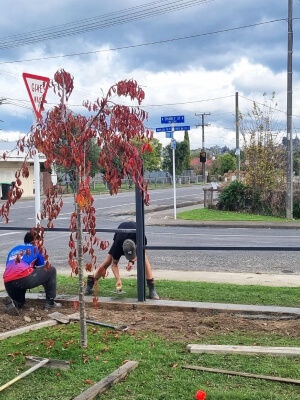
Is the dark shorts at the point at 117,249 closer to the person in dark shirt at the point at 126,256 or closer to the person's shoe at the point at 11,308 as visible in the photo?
the person in dark shirt at the point at 126,256

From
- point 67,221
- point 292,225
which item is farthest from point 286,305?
point 67,221

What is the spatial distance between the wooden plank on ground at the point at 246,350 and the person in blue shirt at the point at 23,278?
7.92ft

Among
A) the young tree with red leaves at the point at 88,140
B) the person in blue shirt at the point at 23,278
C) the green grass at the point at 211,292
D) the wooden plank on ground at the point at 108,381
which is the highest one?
the young tree with red leaves at the point at 88,140

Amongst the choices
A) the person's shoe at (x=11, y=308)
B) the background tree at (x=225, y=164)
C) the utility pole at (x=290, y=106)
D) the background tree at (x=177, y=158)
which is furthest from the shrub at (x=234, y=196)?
the background tree at (x=225, y=164)

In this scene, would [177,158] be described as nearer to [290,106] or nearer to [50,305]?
[290,106]

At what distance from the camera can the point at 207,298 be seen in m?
6.76

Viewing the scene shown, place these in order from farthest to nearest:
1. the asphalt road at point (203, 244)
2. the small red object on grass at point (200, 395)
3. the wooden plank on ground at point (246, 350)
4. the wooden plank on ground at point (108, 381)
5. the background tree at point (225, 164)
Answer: the background tree at point (225, 164) → the asphalt road at point (203, 244) → the wooden plank on ground at point (246, 350) → the wooden plank on ground at point (108, 381) → the small red object on grass at point (200, 395)

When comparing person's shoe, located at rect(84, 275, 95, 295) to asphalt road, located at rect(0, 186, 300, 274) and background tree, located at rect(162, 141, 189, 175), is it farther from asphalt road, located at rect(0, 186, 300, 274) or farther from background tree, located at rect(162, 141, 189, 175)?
background tree, located at rect(162, 141, 189, 175)

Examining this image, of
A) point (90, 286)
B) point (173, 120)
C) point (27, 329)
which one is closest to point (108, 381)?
point (27, 329)

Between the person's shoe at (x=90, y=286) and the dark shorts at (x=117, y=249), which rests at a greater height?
the dark shorts at (x=117, y=249)

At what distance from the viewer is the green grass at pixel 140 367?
11.8 feet

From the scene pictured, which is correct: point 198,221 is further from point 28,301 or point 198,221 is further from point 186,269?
point 28,301

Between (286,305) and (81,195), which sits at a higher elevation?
(81,195)

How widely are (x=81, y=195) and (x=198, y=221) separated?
54.1ft
